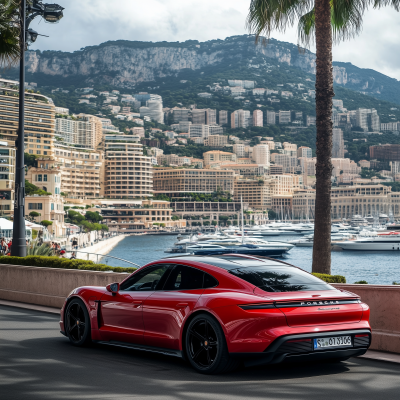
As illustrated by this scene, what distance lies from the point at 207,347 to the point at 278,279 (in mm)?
1052

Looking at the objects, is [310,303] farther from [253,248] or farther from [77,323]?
[253,248]

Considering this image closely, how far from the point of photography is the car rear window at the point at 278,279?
620 centimetres

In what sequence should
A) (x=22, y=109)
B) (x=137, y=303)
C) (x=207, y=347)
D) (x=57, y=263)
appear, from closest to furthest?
(x=207, y=347), (x=137, y=303), (x=57, y=263), (x=22, y=109)

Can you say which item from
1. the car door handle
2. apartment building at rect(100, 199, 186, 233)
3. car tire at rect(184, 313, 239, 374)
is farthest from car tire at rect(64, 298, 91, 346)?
apartment building at rect(100, 199, 186, 233)

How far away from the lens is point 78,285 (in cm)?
1249

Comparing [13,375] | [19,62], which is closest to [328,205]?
[13,375]

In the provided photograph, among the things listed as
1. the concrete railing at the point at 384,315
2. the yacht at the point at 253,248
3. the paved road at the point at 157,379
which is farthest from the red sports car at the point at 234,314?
the yacht at the point at 253,248

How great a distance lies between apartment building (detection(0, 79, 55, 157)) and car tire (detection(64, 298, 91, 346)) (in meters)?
182

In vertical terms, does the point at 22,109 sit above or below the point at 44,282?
above

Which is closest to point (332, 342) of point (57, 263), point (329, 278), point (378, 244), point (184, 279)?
point (184, 279)

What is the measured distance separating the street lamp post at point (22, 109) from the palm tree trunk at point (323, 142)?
7.42m

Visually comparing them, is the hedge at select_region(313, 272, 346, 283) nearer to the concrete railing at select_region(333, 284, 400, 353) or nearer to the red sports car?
the concrete railing at select_region(333, 284, 400, 353)

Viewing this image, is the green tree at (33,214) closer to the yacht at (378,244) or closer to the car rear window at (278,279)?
the yacht at (378,244)

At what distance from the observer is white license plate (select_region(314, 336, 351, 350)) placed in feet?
19.5
